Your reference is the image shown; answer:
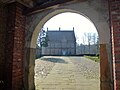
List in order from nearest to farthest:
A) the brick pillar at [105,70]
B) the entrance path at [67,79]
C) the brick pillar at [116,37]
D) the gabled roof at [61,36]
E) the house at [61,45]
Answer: the brick pillar at [116,37] → the brick pillar at [105,70] → the entrance path at [67,79] → the house at [61,45] → the gabled roof at [61,36]

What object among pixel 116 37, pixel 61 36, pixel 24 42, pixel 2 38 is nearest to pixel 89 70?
pixel 24 42

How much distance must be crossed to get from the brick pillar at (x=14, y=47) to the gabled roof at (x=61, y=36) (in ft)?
181

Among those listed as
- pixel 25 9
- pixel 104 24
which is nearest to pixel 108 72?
pixel 104 24

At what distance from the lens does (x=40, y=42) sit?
4450 cm

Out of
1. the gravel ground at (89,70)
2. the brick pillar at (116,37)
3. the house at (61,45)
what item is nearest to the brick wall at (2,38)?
the brick pillar at (116,37)

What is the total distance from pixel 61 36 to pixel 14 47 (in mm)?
56840

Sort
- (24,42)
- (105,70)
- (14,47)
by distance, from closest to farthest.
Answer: (105,70)
(14,47)
(24,42)

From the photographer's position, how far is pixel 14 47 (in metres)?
5.46

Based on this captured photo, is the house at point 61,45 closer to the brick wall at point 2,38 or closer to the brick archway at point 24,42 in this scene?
the brick archway at point 24,42

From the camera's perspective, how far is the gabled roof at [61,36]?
6125cm

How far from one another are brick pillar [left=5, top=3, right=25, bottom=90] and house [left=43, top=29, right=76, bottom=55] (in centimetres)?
5333

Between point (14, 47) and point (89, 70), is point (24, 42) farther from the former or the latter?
point (89, 70)

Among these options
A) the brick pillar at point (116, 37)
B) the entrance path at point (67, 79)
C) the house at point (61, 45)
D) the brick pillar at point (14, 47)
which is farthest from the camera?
the house at point (61, 45)

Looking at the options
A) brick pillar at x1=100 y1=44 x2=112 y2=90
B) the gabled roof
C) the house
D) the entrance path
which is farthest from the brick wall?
the gabled roof
